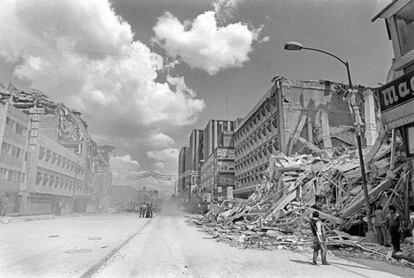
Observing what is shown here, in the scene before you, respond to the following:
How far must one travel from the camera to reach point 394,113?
34.3 ft

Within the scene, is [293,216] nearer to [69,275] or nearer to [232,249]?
[232,249]

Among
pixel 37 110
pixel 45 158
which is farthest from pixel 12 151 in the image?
pixel 37 110

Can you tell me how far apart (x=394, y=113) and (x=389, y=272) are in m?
5.54

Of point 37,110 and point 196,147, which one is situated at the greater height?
point 196,147

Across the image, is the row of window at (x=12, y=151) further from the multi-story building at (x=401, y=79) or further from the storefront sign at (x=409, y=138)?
the storefront sign at (x=409, y=138)

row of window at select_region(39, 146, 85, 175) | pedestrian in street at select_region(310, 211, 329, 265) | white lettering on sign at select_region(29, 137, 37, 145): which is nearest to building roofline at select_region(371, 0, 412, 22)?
pedestrian in street at select_region(310, 211, 329, 265)

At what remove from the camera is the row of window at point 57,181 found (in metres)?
40.1

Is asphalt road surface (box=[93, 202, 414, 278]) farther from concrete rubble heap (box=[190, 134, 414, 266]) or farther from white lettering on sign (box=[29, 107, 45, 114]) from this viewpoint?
white lettering on sign (box=[29, 107, 45, 114])

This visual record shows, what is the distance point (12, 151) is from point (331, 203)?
32.8 m

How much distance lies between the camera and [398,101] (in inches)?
401

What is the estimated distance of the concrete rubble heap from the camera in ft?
39.0

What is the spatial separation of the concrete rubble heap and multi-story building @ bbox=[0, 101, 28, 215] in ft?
78.5

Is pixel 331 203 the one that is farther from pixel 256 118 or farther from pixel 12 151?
pixel 12 151

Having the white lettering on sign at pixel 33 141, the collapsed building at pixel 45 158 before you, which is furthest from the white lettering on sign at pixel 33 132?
the white lettering on sign at pixel 33 141
